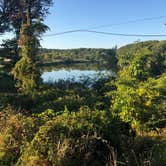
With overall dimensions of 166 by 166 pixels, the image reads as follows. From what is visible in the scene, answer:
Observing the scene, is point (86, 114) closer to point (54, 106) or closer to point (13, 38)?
point (54, 106)

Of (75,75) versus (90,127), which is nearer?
(90,127)

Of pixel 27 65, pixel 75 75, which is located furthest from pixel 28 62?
pixel 75 75

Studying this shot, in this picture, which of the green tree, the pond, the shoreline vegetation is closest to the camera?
the shoreline vegetation

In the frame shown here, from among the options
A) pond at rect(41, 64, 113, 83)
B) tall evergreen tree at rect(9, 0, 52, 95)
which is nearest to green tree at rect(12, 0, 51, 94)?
tall evergreen tree at rect(9, 0, 52, 95)

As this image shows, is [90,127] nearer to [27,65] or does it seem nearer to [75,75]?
[27,65]

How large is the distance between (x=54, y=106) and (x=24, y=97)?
9.34ft

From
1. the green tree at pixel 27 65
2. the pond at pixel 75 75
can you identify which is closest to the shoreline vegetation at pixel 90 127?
the green tree at pixel 27 65

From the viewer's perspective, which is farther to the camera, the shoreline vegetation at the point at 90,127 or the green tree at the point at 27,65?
the green tree at the point at 27,65

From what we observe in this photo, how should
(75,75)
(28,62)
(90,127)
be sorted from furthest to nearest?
(75,75), (28,62), (90,127)

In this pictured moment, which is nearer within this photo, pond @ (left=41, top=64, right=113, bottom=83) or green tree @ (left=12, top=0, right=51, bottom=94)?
green tree @ (left=12, top=0, right=51, bottom=94)

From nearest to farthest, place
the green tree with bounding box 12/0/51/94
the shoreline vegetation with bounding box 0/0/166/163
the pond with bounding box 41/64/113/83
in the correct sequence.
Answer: the shoreline vegetation with bounding box 0/0/166/163 < the green tree with bounding box 12/0/51/94 < the pond with bounding box 41/64/113/83

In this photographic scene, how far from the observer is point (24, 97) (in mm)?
17484

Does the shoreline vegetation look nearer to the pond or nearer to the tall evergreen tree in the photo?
the tall evergreen tree

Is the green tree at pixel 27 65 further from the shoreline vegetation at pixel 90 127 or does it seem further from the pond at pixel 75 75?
the pond at pixel 75 75
